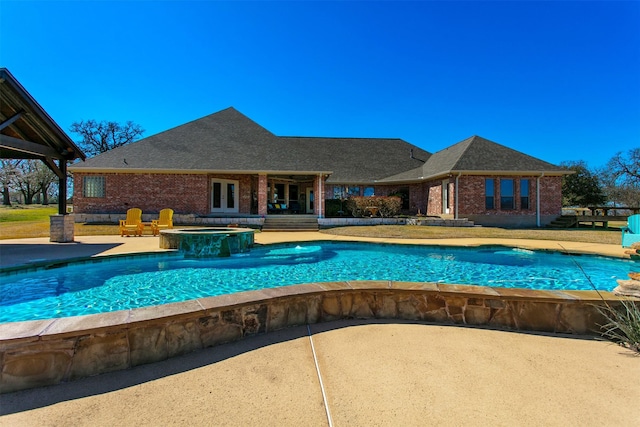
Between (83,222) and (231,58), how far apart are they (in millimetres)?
13079

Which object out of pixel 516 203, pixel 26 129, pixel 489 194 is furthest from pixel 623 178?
pixel 26 129

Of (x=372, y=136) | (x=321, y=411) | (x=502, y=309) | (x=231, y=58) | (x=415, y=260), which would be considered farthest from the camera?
(x=372, y=136)

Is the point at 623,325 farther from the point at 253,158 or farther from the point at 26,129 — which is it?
the point at 253,158

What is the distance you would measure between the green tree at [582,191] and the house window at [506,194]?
43.2 ft

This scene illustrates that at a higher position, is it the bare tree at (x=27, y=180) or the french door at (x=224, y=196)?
the bare tree at (x=27, y=180)

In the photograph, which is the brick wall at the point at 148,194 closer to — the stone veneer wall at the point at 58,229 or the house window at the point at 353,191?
the stone veneer wall at the point at 58,229

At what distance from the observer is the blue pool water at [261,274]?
5438 millimetres

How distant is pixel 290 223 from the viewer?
17703mm

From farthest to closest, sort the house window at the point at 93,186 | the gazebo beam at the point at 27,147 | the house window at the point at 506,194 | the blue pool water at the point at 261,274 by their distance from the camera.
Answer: the house window at the point at 506,194
the house window at the point at 93,186
the gazebo beam at the point at 27,147
the blue pool water at the point at 261,274

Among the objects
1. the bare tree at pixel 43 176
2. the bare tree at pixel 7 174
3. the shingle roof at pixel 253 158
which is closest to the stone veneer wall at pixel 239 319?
the shingle roof at pixel 253 158

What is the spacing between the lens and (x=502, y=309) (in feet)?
12.2

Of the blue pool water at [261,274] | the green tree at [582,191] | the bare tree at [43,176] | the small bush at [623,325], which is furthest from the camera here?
the bare tree at [43,176]

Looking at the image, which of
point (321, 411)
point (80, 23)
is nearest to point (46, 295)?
point (321, 411)

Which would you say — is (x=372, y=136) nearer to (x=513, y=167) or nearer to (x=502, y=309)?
(x=513, y=167)
